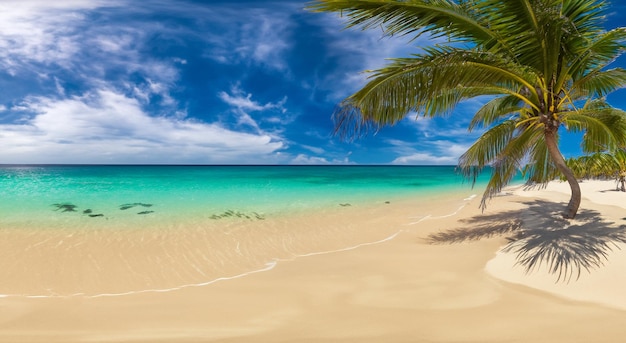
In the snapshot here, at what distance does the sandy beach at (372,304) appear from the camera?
3188mm

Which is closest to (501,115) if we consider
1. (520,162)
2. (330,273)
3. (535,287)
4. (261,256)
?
(520,162)

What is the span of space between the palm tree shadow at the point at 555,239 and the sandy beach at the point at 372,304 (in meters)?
0.05

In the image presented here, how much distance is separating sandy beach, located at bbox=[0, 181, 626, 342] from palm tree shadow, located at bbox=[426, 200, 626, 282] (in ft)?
0.16

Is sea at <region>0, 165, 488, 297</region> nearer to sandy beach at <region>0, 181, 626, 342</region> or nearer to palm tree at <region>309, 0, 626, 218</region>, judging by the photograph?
sandy beach at <region>0, 181, 626, 342</region>

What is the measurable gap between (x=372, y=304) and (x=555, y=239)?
429 cm

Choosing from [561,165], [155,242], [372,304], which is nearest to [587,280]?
[372,304]

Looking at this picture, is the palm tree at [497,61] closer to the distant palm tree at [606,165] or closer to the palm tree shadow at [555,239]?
the palm tree shadow at [555,239]

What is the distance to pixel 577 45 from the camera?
6.33m

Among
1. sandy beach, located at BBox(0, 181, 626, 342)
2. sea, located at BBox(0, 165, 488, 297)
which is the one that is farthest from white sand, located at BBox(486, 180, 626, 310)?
sea, located at BBox(0, 165, 488, 297)

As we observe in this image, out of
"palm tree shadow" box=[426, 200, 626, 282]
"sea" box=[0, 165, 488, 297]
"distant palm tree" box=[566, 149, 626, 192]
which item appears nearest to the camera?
"palm tree shadow" box=[426, 200, 626, 282]

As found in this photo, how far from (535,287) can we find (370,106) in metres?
3.61

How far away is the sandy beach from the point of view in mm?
3188

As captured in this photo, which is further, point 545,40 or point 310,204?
point 310,204

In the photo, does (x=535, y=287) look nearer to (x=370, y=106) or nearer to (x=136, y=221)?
(x=370, y=106)
